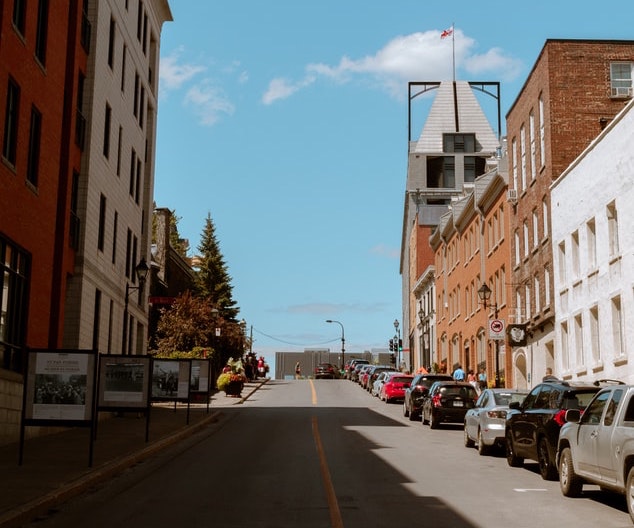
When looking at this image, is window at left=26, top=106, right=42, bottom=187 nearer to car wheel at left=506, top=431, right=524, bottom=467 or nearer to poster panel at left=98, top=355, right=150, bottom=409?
poster panel at left=98, top=355, right=150, bottom=409

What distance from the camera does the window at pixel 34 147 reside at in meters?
23.8

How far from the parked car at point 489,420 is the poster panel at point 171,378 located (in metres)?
9.10

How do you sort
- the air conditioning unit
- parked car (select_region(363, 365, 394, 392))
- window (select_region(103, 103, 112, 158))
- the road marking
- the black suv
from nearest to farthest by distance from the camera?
1. the road marking
2. the black suv
3. window (select_region(103, 103, 112, 158))
4. the air conditioning unit
5. parked car (select_region(363, 365, 394, 392))

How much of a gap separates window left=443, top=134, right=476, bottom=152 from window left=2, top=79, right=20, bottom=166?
3492 inches

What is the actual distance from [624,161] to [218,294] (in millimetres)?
63534

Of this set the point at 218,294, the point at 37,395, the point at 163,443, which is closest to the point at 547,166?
the point at 163,443

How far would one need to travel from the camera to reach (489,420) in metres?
20.9

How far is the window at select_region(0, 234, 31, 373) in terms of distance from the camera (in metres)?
21.5

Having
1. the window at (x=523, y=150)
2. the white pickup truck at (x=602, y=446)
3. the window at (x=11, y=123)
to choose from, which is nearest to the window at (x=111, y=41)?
the window at (x=11, y=123)

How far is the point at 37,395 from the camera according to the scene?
623 inches

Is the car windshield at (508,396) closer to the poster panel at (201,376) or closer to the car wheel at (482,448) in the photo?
the car wheel at (482,448)

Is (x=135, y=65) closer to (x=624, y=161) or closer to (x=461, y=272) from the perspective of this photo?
(x=624, y=161)

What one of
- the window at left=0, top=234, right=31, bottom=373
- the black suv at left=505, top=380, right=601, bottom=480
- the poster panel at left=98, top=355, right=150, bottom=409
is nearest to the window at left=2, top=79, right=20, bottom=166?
the window at left=0, top=234, right=31, bottom=373

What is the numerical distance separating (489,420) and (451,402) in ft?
28.7
